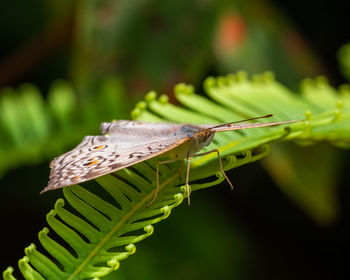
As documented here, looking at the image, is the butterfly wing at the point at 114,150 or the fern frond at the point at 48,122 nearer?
the butterfly wing at the point at 114,150

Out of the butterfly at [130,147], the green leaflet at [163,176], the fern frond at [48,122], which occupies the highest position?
the fern frond at [48,122]

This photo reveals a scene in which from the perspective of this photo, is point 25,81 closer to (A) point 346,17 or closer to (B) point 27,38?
(B) point 27,38

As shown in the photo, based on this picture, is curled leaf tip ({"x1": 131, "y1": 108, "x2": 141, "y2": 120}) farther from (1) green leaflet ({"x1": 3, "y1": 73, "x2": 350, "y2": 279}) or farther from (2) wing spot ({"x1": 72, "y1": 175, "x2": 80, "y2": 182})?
(2) wing spot ({"x1": 72, "y1": 175, "x2": 80, "y2": 182})

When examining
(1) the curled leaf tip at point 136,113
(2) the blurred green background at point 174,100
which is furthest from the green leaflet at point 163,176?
(2) the blurred green background at point 174,100

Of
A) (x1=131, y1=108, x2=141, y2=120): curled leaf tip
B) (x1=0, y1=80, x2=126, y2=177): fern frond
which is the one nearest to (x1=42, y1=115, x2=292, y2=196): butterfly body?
(x1=131, y1=108, x2=141, y2=120): curled leaf tip

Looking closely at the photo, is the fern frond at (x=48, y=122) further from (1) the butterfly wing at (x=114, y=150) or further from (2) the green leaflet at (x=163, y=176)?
(1) the butterfly wing at (x=114, y=150)

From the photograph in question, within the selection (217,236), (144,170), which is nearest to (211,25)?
(217,236)
